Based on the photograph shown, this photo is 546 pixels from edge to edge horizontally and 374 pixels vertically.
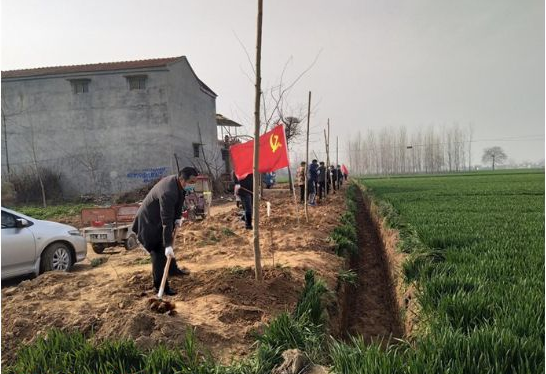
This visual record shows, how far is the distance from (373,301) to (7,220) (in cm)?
587

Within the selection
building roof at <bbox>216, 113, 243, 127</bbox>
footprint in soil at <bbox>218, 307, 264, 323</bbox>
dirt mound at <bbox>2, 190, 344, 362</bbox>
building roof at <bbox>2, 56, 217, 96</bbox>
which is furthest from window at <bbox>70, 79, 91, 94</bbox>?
footprint in soil at <bbox>218, 307, 264, 323</bbox>

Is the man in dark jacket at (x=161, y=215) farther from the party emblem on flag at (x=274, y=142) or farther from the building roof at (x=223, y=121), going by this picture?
the building roof at (x=223, y=121)

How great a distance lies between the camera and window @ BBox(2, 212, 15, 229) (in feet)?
19.5

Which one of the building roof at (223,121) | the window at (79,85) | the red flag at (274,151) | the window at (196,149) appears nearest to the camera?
the red flag at (274,151)

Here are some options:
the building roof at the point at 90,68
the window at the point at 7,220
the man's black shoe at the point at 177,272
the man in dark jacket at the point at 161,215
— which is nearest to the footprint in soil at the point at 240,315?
the man in dark jacket at the point at 161,215

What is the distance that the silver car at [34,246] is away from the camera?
595cm

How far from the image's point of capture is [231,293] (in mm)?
4520

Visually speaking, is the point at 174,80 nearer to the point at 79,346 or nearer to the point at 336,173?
the point at 336,173

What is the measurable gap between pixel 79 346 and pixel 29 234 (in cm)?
403

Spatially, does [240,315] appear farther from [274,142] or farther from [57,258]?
[57,258]

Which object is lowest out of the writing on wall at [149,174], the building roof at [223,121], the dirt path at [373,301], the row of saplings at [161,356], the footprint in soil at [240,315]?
the dirt path at [373,301]

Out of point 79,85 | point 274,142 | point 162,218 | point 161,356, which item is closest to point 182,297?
point 162,218

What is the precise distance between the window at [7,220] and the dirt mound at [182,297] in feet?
3.65

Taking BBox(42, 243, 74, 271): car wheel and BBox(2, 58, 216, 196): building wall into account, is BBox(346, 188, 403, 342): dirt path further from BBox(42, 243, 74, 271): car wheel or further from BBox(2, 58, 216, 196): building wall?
BBox(2, 58, 216, 196): building wall
